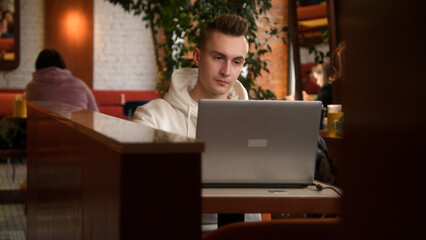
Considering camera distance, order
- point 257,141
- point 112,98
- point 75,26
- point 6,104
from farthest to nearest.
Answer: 1. point 75,26
2. point 112,98
3. point 6,104
4. point 257,141

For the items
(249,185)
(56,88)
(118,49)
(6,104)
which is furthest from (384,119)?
(118,49)

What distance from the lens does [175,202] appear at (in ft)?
2.64

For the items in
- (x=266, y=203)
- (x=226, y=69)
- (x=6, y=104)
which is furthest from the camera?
(x=6, y=104)

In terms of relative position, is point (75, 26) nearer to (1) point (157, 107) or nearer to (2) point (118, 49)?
(2) point (118, 49)

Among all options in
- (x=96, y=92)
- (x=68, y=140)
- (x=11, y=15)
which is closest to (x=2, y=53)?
(x=11, y=15)

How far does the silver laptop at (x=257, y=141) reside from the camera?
5.59ft

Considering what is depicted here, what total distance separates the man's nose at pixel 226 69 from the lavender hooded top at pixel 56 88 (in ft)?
9.27

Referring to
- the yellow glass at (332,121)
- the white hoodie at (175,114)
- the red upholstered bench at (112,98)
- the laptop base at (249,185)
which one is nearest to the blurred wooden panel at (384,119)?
the laptop base at (249,185)

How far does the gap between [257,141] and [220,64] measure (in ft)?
2.76

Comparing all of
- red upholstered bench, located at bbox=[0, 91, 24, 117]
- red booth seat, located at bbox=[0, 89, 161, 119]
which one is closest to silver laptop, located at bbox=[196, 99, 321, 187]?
red upholstered bench, located at bbox=[0, 91, 24, 117]

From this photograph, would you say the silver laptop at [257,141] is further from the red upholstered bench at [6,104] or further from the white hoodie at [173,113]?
the red upholstered bench at [6,104]

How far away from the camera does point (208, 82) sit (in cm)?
249

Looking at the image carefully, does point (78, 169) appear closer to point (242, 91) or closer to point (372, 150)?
point (372, 150)

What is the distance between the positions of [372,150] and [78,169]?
0.92m
